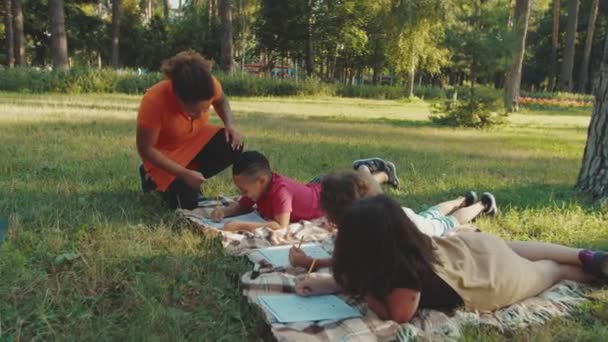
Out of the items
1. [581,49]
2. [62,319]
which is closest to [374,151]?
[62,319]

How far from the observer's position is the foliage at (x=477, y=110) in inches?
468

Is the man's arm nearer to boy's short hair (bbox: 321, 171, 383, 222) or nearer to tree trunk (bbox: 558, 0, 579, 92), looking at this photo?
boy's short hair (bbox: 321, 171, 383, 222)

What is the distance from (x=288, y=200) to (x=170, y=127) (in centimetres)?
115

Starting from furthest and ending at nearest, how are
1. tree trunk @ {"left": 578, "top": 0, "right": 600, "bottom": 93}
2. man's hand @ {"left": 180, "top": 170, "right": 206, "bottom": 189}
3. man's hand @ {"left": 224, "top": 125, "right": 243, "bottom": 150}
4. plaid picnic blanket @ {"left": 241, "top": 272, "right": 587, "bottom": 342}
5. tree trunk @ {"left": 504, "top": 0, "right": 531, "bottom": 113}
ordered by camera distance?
tree trunk @ {"left": 578, "top": 0, "right": 600, "bottom": 93}, tree trunk @ {"left": 504, "top": 0, "right": 531, "bottom": 113}, man's hand @ {"left": 224, "top": 125, "right": 243, "bottom": 150}, man's hand @ {"left": 180, "top": 170, "right": 206, "bottom": 189}, plaid picnic blanket @ {"left": 241, "top": 272, "right": 587, "bottom": 342}

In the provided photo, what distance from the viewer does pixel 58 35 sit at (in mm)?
19500

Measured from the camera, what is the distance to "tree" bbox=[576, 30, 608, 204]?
5121mm

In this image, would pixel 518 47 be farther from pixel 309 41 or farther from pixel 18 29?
pixel 18 29

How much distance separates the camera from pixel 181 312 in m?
2.64

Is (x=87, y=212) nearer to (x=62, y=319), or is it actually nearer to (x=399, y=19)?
(x=62, y=319)

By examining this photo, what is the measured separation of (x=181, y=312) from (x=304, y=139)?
20.5 ft

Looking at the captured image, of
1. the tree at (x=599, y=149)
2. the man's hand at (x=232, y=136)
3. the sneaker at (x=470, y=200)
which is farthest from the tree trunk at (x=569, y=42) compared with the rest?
the man's hand at (x=232, y=136)

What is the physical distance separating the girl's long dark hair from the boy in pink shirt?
1427 millimetres

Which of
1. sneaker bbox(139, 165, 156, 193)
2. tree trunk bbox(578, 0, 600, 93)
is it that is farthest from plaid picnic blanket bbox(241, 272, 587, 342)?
tree trunk bbox(578, 0, 600, 93)

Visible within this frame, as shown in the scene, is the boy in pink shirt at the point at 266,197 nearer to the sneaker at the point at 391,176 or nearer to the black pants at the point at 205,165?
the black pants at the point at 205,165
